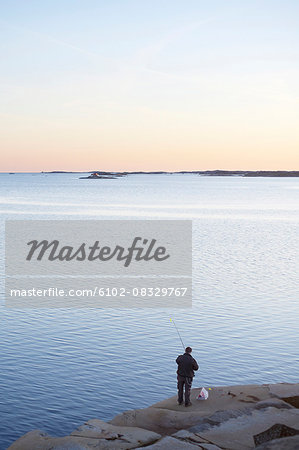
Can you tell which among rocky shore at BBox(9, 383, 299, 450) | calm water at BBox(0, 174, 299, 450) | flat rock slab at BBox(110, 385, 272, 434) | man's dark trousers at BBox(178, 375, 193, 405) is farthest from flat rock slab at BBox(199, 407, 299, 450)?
calm water at BBox(0, 174, 299, 450)

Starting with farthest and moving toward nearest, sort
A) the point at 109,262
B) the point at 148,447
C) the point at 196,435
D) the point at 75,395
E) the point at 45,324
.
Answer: the point at 109,262 < the point at 45,324 < the point at 75,395 < the point at 196,435 < the point at 148,447

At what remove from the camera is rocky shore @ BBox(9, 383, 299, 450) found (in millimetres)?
15430

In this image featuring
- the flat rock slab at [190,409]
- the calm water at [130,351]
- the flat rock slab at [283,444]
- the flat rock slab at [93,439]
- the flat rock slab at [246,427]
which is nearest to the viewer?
the flat rock slab at [283,444]

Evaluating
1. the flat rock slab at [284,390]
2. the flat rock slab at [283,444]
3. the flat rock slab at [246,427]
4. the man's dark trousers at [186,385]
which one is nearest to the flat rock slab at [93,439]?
the flat rock slab at [246,427]

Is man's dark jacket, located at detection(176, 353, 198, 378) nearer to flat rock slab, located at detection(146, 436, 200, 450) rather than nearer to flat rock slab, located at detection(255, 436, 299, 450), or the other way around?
flat rock slab, located at detection(146, 436, 200, 450)

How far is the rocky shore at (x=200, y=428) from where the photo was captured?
50.6ft

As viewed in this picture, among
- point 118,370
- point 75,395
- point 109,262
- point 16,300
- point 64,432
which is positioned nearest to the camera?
point 64,432

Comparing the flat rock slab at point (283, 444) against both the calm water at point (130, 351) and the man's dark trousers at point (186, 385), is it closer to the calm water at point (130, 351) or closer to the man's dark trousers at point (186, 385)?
the man's dark trousers at point (186, 385)

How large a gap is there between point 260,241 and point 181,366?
54.3m

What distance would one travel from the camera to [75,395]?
2111cm

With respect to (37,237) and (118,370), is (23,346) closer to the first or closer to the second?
(118,370)

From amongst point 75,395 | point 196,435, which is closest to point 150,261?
point 75,395

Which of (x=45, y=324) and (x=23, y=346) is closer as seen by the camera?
(x=23, y=346)

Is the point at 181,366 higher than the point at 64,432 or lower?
higher
